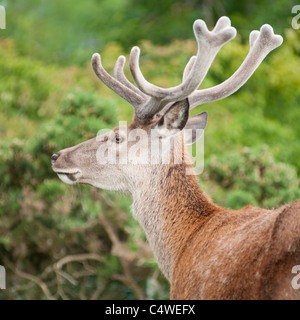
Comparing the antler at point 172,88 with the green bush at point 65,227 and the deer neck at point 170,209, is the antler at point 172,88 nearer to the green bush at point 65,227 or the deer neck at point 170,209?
the deer neck at point 170,209

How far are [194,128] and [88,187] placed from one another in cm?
294

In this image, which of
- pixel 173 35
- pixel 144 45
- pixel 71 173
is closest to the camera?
pixel 71 173

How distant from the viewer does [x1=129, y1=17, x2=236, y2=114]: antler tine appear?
4.77m

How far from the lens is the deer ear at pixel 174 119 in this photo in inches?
203

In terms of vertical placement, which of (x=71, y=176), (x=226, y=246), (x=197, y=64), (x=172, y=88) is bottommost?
(x=226, y=246)

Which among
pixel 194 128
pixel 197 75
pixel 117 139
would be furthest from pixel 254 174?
pixel 197 75

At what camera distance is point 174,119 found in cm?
525

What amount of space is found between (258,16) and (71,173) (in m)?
14.9

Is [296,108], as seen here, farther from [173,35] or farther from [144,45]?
[173,35]

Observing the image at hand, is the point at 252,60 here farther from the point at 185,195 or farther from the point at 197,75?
the point at 185,195

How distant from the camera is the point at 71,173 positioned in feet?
18.5

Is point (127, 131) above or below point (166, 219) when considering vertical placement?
above
